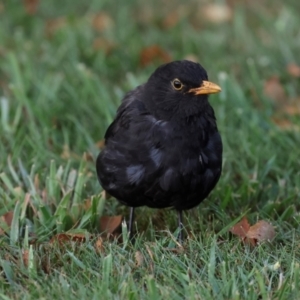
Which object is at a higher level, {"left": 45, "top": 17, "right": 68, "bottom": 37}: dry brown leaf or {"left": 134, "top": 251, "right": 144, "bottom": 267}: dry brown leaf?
{"left": 45, "top": 17, "right": 68, "bottom": 37}: dry brown leaf

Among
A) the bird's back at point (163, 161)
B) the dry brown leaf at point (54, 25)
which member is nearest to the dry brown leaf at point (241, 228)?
the bird's back at point (163, 161)

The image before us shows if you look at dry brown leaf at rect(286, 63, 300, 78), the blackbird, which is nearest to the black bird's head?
the blackbird

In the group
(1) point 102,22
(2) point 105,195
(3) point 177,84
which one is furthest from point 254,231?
(1) point 102,22

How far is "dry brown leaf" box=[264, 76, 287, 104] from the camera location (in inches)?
219

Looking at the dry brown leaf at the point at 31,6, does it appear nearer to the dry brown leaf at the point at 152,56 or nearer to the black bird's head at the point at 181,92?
the dry brown leaf at the point at 152,56

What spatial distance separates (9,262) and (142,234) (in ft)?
2.20

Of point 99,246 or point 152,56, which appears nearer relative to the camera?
point 99,246

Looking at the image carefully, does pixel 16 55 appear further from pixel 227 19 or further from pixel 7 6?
pixel 227 19

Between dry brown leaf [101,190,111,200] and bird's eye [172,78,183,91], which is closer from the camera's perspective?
bird's eye [172,78,183,91]

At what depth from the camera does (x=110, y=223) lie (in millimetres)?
4008

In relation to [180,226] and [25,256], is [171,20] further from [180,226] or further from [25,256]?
[25,256]

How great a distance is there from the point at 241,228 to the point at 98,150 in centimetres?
141

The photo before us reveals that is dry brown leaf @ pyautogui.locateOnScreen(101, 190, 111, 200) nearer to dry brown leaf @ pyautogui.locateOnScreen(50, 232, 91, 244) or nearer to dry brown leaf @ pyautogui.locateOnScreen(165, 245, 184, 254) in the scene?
dry brown leaf @ pyautogui.locateOnScreen(50, 232, 91, 244)

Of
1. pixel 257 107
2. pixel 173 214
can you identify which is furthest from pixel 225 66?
pixel 173 214
